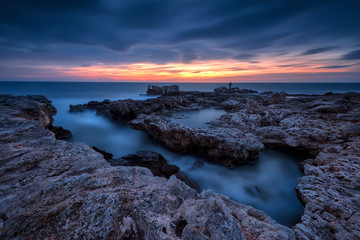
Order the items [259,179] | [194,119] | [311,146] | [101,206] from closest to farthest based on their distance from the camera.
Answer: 1. [101,206]
2. [259,179]
3. [311,146]
4. [194,119]

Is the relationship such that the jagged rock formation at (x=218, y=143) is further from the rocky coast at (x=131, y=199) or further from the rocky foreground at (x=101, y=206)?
the rocky foreground at (x=101, y=206)

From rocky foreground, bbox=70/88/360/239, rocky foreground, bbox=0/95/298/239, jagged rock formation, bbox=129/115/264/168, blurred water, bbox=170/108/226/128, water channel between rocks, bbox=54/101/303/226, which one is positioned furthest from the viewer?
blurred water, bbox=170/108/226/128

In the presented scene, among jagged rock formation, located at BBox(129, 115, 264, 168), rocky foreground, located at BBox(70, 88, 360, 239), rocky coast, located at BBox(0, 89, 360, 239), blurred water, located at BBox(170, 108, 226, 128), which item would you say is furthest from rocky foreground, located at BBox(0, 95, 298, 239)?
blurred water, located at BBox(170, 108, 226, 128)

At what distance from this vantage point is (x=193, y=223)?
2402 millimetres

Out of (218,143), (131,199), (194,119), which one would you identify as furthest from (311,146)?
(131,199)

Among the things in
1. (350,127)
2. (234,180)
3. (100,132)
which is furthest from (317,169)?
(100,132)

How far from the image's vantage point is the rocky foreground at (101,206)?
2.12 meters

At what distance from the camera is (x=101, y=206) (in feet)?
7.94

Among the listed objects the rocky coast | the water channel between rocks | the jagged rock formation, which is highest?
the rocky coast

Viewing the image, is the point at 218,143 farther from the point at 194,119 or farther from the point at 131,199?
the point at 131,199

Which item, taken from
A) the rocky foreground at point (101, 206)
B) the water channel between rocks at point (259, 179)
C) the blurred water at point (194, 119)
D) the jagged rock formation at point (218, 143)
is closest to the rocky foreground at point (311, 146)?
the jagged rock formation at point (218, 143)

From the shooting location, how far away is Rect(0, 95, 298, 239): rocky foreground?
6.97 feet

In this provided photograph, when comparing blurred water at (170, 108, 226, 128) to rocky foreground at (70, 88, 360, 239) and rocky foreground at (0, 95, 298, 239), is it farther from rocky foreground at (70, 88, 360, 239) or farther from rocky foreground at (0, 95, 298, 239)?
rocky foreground at (0, 95, 298, 239)

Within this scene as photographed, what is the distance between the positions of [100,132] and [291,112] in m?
17.0
